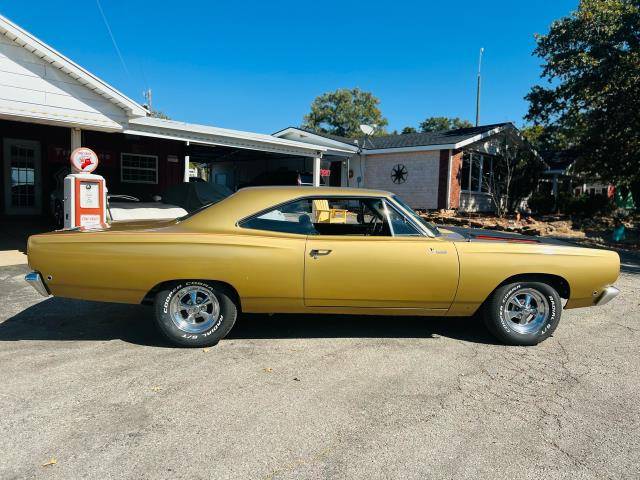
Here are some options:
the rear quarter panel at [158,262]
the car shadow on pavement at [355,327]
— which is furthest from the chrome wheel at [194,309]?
the car shadow on pavement at [355,327]

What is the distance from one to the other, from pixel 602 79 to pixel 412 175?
7.78 metres

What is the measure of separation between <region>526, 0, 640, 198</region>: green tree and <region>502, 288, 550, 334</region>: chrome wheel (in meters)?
14.8

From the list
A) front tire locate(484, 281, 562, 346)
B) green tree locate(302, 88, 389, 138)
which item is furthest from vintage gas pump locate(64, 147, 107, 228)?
green tree locate(302, 88, 389, 138)

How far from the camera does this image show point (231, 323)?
409cm

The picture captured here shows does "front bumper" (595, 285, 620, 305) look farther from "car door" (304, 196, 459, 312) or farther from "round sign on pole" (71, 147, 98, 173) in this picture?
"round sign on pole" (71, 147, 98, 173)

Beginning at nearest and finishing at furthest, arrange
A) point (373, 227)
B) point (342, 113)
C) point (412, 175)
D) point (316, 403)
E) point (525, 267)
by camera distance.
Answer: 1. point (316, 403)
2. point (525, 267)
3. point (373, 227)
4. point (412, 175)
5. point (342, 113)

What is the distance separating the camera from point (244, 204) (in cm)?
420

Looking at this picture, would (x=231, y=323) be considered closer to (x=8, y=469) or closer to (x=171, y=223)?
(x=171, y=223)

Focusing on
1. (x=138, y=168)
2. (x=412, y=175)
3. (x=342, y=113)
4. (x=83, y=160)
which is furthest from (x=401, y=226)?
(x=342, y=113)

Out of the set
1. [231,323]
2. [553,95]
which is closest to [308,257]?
[231,323]

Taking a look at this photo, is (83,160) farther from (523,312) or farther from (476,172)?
(476,172)

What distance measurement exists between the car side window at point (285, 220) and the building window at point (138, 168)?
1305cm

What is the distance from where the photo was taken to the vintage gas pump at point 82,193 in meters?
8.46

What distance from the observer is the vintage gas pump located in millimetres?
8461
